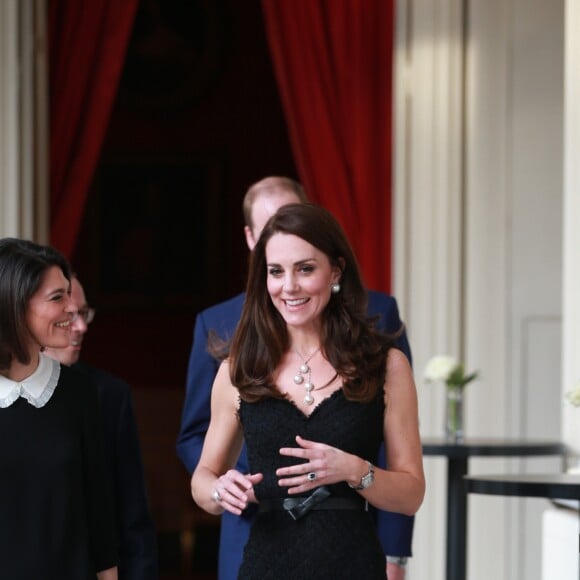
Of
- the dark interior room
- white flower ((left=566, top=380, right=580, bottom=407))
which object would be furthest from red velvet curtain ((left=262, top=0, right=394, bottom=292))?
white flower ((left=566, top=380, right=580, bottom=407))

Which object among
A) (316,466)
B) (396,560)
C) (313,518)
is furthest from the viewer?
(396,560)

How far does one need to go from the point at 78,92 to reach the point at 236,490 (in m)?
5.11

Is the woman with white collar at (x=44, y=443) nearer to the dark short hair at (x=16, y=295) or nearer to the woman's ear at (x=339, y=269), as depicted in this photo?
the dark short hair at (x=16, y=295)

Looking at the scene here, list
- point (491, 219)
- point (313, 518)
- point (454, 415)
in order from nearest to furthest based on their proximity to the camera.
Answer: point (313, 518), point (454, 415), point (491, 219)

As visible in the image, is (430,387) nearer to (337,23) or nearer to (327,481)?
(337,23)

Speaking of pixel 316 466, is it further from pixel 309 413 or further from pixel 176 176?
pixel 176 176

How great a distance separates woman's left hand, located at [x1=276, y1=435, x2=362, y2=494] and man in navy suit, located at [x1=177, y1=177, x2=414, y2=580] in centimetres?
77

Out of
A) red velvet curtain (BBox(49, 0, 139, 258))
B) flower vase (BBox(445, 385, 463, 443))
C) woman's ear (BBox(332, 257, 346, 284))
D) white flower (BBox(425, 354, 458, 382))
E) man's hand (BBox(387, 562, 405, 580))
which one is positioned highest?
red velvet curtain (BBox(49, 0, 139, 258))

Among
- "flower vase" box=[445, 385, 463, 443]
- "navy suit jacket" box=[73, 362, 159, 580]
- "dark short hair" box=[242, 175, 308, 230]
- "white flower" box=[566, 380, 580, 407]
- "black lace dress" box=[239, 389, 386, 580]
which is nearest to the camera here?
"black lace dress" box=[239, 389, 386, 580]

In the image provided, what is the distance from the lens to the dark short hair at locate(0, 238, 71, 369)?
2.91m

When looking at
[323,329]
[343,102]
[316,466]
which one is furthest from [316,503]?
[343,102]

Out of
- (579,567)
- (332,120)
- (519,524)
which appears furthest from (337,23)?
(579,567)

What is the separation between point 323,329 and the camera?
2.91 metres

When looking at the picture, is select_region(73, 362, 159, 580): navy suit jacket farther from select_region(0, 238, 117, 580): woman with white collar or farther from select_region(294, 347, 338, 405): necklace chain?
select_region(294, 347, 338, 405): necklace chain
